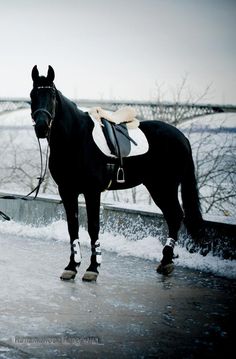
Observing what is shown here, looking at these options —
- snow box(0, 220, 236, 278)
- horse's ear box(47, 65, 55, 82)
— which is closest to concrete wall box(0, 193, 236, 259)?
snow box(0, 220, 236, 278)

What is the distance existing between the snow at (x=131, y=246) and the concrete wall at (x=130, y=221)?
0.39ft

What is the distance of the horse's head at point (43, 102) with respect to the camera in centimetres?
512

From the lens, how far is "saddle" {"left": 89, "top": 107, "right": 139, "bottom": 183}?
20.0 ft

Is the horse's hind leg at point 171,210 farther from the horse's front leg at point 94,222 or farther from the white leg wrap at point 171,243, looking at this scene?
the horse's front leg at point 94,222

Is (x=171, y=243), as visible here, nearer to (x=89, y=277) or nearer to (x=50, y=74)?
(x=89, y=277)

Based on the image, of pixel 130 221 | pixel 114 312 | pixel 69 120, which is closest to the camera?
pixel 114 312

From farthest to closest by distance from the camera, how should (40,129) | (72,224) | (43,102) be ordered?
(72,224)
(43,102)
(40,129)

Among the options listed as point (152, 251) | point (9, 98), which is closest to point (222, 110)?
point (9, 98)

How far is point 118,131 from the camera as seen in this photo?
6.51 metres

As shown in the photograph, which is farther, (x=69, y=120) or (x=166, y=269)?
(x=166, y=269)

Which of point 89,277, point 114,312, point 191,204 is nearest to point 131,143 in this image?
point 191,204

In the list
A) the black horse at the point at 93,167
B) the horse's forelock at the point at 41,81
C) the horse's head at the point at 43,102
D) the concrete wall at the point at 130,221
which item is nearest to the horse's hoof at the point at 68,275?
the black horse at the point at 93,167

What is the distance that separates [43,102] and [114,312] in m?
2.46

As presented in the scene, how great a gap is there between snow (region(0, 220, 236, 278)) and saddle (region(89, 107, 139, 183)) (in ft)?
4.65
